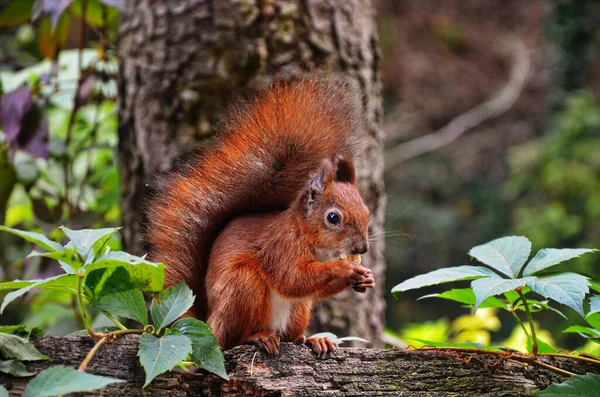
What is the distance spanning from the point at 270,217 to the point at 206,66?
507 millimetres

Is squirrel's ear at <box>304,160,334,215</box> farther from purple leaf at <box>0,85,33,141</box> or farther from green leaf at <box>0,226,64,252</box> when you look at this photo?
purple leaf at <box>0,85,33,141</box>

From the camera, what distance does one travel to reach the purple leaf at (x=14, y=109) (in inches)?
60.1

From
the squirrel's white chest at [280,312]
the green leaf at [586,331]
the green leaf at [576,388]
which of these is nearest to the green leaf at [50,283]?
the squirrel's white chest at [280,312]

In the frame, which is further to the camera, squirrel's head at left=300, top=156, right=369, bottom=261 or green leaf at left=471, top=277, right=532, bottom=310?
squirrel's head at left=300, top=156, right=369, bottom=261

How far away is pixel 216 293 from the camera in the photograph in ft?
3.56

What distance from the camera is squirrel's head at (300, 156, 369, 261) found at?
1.21m

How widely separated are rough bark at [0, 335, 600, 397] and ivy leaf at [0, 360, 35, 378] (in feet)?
0.19

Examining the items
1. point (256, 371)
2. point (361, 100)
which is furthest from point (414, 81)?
point (256, 371)

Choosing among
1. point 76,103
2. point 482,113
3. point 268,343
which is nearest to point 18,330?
point 268,343

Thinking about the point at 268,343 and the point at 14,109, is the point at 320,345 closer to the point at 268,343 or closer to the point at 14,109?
the point at 268,343

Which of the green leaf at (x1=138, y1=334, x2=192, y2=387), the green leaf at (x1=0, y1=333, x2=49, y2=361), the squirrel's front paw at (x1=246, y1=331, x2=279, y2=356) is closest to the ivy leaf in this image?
the green leaf at (x1=0, y1=333, x2=49, y2=361)

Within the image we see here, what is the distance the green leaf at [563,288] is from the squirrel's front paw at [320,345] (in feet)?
0.97

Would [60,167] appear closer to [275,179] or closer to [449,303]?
[275,179]

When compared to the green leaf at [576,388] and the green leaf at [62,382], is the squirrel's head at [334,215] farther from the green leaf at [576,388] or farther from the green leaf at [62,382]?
the green leaf at [62,382]
